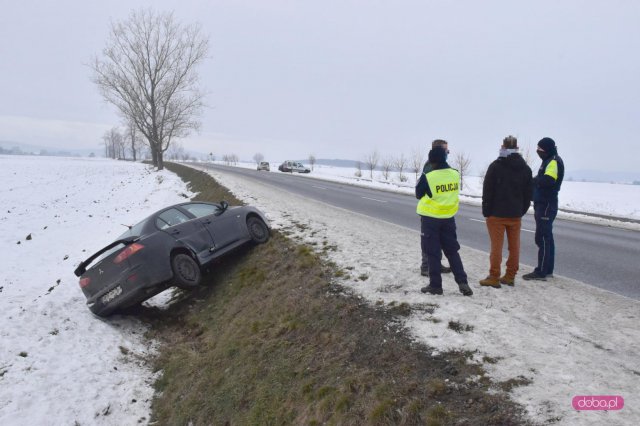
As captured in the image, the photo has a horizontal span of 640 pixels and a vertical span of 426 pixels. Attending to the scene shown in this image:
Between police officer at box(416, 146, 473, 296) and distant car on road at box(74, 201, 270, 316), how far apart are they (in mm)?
4337

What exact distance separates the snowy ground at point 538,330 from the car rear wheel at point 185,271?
8.80 feet

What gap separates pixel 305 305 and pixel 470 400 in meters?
2.78

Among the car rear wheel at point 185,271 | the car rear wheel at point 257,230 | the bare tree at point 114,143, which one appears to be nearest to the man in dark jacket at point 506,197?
the car rear wheel at point 185,271

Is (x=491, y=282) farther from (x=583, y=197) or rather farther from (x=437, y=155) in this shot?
(x=583, y=197)

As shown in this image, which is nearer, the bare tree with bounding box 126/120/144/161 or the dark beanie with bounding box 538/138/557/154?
the dark beanie with bounding box 538/138/557/154

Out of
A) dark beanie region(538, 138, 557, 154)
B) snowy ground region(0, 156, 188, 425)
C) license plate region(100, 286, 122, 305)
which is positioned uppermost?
dark beanie region(538, 138, 557, 154)

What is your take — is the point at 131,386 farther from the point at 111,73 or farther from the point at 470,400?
the point at 111,73

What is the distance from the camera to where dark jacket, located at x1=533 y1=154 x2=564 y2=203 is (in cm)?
551

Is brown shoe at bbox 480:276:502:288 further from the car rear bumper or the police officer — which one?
the car rear bumper

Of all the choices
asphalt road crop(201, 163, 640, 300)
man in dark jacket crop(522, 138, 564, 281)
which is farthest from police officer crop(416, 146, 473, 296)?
asphalt road crop(201, 163, 640, 300)

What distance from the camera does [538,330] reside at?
13.1 feet

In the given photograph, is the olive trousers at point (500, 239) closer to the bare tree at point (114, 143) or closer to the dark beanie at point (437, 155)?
the dark beanie at point (437, 155)

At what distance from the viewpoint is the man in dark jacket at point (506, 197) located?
16.8ft
